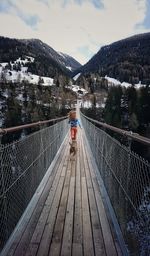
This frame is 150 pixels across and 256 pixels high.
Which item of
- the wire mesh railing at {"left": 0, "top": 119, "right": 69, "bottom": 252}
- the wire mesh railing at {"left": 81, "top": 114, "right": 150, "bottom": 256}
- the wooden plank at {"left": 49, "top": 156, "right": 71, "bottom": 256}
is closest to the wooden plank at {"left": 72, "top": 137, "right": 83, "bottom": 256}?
the wooden plank at {"left": 49, "top": 156, "right": 71, "bottom": 256}

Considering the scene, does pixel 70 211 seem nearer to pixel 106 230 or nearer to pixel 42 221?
pixel 42 221

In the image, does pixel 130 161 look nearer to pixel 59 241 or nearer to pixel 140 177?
pixel 140 177

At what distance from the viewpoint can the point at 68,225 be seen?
3957mm

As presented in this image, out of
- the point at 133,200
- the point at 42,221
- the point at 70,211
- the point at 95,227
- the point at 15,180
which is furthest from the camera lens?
the point at 70,211

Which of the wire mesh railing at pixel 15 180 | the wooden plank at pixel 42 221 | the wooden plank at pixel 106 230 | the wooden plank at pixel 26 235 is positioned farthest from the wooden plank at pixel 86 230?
the wire mesh railing at pixel 15 180

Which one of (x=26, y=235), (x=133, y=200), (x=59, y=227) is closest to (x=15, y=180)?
(x=26, y=235)

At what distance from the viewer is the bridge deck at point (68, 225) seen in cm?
328

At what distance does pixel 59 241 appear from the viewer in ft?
11.4

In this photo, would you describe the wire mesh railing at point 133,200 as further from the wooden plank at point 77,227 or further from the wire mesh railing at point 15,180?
the wire mesh railing at point 15,180

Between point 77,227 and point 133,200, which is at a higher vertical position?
point 133,200

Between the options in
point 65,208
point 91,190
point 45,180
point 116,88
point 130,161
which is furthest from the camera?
point 116,88

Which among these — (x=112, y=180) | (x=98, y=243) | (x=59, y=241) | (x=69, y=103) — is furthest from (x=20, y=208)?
(x=69, y=103)

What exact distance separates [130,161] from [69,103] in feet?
361

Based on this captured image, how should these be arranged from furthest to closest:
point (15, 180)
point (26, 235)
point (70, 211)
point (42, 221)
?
point (70, 211) < point (42, 221) < point (15, 180) < point (26, 235)
